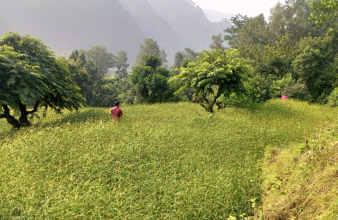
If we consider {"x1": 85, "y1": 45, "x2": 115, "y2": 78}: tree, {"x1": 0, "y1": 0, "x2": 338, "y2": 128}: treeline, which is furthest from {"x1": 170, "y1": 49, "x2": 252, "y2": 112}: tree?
{"x1": 85, "y1": 45, "x2": 115, "y2": 78}: tree

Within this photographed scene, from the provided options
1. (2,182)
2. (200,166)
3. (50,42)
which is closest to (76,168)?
(2,182)

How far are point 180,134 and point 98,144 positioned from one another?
2692 millimetres

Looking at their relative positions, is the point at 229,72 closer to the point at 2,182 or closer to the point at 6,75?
the point at 2,182

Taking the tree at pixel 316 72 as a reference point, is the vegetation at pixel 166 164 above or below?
below

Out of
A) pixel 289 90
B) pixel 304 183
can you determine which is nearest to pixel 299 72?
pixel 289 90

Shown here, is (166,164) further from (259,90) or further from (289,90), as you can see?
(289,90)

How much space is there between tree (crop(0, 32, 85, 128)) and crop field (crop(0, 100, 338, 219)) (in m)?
2.94

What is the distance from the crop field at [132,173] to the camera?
11.0ft

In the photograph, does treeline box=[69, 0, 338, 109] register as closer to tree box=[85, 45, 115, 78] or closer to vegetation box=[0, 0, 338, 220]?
vegetation box=[0, 0, 338, 220]

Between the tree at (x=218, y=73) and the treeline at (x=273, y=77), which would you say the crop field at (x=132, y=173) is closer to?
the tree at (x=218, y=73)

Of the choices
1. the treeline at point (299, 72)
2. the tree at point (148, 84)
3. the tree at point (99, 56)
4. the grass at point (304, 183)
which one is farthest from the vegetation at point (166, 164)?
the tree at point (99, 56)

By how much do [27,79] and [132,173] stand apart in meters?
6.75

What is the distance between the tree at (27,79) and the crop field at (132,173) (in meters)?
2.94

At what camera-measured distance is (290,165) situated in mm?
4508
